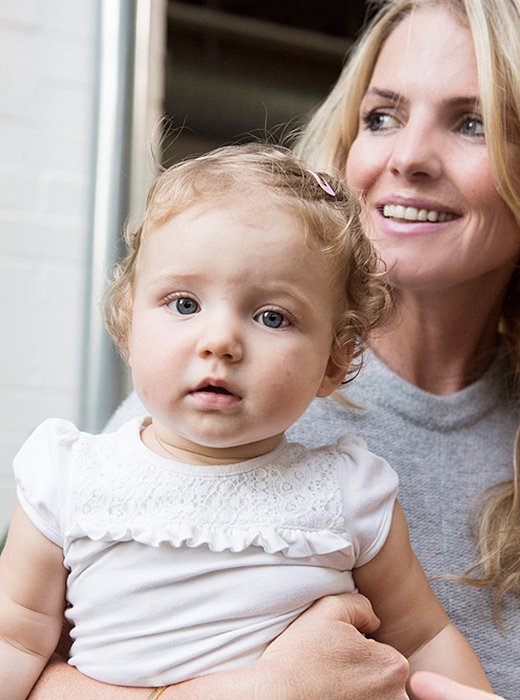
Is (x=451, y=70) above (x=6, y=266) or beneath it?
above

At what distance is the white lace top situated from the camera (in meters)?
0.97

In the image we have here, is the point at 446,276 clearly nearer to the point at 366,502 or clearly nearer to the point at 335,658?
the point at 366,502

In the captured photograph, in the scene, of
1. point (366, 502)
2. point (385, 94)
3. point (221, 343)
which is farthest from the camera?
point (385, 94)

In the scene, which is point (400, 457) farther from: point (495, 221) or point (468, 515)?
point (495, 221)

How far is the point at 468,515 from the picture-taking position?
1.42m

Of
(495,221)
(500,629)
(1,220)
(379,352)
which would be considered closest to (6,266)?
(1,220)

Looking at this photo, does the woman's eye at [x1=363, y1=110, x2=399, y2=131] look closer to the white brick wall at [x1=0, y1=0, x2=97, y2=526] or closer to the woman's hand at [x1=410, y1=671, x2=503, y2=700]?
the woman's hand at [x1=410, y1=671, x2=503, y2=700]

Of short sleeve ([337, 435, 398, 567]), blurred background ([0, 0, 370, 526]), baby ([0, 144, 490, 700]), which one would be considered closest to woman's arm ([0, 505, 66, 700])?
baby ([0, 144, 490, 700])

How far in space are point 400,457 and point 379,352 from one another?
0.21m

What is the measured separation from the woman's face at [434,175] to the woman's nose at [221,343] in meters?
0.54

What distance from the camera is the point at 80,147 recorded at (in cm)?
258

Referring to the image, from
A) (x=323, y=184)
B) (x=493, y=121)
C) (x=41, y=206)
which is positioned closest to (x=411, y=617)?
(x=323, y=184)

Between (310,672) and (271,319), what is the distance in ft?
1.20

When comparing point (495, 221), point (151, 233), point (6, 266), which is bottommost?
point (6, 266)
